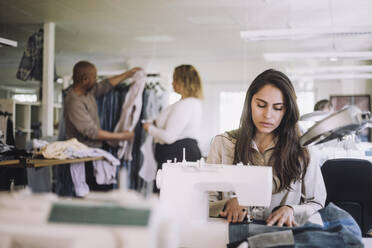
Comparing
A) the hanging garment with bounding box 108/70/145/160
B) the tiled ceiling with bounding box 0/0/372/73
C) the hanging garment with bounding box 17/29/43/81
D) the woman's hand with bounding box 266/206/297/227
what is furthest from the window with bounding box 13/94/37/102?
the woman's hand with bounding box 266/206/297/227

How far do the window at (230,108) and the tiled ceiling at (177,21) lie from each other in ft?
4.45

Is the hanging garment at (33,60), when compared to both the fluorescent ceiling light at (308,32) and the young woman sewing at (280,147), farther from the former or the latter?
the young woman sewing at (280,147)

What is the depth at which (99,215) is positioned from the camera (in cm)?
72

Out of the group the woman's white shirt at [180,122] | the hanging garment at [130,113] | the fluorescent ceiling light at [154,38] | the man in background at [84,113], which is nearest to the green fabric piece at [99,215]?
the woman's white shirt at [180,122]

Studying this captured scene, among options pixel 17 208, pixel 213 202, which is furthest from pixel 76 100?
pixel 17 208

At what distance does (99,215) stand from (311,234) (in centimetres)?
68

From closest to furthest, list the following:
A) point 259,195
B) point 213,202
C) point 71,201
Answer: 1. point 71,201
2. point 259,195
3. point 213,202

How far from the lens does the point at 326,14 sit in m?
4.96

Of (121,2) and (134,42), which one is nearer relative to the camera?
(121,2)

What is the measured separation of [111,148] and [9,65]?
4.30 ft

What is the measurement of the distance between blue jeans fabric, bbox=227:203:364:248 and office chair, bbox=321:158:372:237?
4.25ft

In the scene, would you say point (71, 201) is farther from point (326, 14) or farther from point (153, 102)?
point (326, 14)

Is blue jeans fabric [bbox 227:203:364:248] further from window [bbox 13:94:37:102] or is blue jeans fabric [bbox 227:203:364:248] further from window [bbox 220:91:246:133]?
window [bbox 220:91:246:133]

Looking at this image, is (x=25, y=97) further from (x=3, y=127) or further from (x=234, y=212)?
(x=234, y=212)
